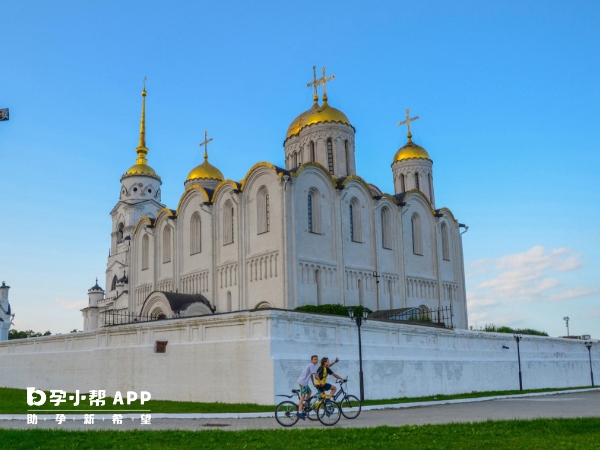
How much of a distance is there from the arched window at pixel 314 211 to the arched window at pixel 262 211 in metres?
2.15

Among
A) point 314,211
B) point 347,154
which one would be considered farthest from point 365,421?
point 347,154

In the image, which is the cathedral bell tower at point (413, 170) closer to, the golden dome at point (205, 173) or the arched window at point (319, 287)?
the golden dome at point (205, 173)

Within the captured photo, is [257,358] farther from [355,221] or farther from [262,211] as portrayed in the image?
[355,221]

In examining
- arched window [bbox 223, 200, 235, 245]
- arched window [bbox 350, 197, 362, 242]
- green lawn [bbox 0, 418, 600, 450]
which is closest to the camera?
green lawn [bbox 0, 418, 600, 450]

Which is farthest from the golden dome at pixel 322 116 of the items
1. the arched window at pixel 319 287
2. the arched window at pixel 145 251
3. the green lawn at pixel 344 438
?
the green lawn at pixel 344 438

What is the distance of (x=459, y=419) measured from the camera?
1452 cm

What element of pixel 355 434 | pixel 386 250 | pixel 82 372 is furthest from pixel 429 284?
pixel 355 434

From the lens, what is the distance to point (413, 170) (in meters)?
46.3

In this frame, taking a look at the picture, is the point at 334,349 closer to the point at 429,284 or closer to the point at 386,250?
the point at 386,250

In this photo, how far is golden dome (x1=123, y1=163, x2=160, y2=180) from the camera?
5182 centimetres

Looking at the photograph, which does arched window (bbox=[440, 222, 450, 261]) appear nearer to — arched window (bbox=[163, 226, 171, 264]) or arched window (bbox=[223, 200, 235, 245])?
arched window (bbox=[223, 200, 235, 245])

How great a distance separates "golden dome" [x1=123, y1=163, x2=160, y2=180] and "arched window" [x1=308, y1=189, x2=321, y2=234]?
23.3 m

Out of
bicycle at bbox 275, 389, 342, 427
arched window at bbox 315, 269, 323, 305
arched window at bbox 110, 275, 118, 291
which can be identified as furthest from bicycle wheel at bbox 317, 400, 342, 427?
arched window at bbox 110, 275, 118, 291

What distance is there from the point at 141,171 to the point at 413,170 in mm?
21868
